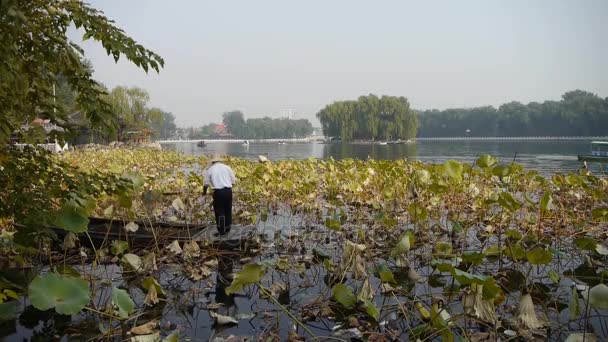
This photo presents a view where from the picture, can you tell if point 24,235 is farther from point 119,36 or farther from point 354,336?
point 354,336

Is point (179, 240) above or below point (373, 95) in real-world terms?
below

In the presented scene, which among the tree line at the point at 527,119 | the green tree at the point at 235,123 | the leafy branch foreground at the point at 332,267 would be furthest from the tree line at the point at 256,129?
the leafy branch foreground at the point at 332,267

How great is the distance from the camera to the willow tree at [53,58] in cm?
249

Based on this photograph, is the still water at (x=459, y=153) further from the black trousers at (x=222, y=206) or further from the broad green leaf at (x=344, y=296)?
the broad green leaf at (x=344, y=296)

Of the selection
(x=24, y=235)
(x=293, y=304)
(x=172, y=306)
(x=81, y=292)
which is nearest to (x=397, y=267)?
(x=293, y=304)

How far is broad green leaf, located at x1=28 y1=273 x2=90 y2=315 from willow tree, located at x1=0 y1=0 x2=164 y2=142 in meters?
0.95

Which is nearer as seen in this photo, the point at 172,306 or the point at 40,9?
the point at 40,9

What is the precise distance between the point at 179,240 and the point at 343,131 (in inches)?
2623

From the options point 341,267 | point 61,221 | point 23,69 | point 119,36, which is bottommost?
point 341,267

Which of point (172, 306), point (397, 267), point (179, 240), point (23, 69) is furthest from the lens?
point (179, 240)

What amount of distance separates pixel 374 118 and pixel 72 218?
68071 mm

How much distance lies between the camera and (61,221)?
3.58 m

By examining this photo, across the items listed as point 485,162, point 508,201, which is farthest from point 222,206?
point 485,162

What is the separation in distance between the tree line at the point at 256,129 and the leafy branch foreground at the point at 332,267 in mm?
127762
